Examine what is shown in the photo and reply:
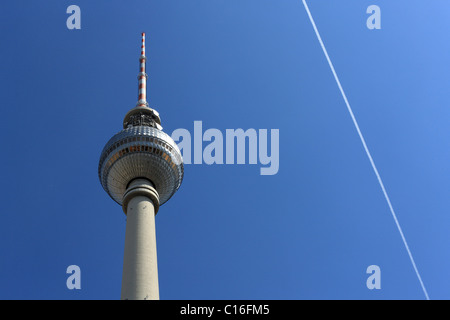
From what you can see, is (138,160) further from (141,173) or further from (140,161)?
(141,173)

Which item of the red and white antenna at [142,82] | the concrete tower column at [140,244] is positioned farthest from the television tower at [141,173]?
the red and white antenna at [142,82]

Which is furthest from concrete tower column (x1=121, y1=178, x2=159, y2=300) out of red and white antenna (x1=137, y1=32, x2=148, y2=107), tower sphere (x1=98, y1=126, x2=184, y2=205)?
red and white antenna (x1=137, y1=32, x2=148, y2=107)

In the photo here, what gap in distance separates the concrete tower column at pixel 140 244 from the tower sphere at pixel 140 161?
1449mm

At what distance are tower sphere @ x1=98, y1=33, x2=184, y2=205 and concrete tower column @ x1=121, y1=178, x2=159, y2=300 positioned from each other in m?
1.45

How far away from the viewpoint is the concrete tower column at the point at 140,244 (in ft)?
154

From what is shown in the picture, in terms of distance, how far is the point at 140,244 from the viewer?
5103 cm

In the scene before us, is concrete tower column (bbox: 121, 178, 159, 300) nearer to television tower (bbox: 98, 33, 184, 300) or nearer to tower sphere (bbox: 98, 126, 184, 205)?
television tower (bbox: 98, 33, 184, 300)

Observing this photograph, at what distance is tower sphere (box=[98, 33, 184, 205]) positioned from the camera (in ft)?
200

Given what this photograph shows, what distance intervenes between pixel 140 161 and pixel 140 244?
1323 centimetres

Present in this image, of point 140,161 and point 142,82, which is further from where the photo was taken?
point 142,82

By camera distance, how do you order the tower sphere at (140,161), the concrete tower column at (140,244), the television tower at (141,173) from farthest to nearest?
the tower sphere at (140,161) → the television tower at (141,173) → the concrete tower column at (140,244)

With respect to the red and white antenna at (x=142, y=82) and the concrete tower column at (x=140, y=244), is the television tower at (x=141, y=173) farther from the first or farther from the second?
the red and white antenna at (x=142, y=82)

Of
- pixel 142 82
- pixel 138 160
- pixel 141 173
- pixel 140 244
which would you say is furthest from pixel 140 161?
pixel 142 82
